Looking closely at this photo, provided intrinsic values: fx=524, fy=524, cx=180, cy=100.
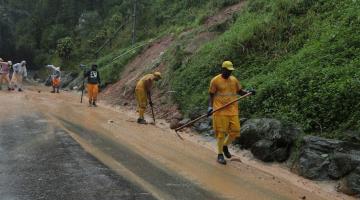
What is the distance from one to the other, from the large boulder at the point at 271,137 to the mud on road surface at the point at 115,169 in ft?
2.74

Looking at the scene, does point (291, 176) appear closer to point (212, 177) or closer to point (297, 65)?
point (212, 177)

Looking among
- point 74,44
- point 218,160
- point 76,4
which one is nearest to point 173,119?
point 218,160

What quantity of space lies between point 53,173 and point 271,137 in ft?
15.7

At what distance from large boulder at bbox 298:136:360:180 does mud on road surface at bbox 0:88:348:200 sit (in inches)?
25.0

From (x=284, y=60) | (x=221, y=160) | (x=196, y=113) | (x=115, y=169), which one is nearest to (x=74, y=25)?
(x=196, y=113)

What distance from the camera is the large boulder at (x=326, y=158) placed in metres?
9.25

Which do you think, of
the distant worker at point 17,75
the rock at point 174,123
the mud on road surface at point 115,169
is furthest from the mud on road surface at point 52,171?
the distant worker at point 17,75

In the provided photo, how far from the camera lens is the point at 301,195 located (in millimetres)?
8602

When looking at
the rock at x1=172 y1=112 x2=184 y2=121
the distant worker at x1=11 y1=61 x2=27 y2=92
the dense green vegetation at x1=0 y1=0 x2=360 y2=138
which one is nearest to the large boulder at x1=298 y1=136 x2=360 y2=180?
the dense green vegetation at x1=0 y1=0 x2=360 y2=138

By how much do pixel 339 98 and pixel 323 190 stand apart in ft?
7.68

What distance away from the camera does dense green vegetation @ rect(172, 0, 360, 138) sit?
10.9 m

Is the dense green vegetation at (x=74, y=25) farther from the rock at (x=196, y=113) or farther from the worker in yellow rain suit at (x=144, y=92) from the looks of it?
the rock at (x=196, y=113)

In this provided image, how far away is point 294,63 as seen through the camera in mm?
13477

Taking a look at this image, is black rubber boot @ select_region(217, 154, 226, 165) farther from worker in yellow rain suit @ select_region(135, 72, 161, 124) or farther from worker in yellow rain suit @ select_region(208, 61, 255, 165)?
worker in yellow rain suit @ select_region(135, 72, 161, 124)
